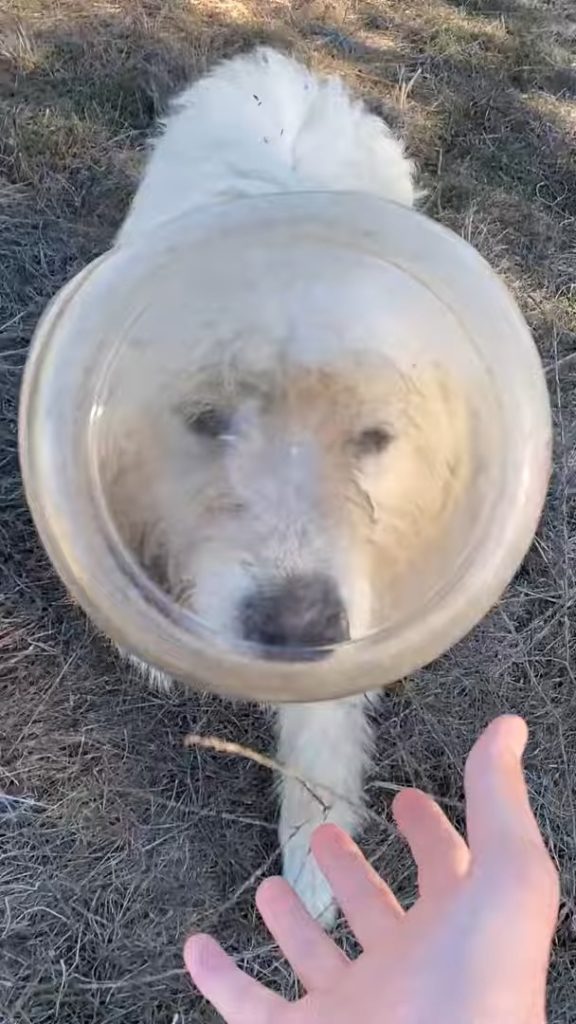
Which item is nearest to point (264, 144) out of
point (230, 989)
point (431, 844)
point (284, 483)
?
point (284, 483)

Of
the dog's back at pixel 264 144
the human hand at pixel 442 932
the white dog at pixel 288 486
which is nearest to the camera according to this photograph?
the human hand at pixel 442 932

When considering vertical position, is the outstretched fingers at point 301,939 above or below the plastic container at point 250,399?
below

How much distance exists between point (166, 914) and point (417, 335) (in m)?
1.62

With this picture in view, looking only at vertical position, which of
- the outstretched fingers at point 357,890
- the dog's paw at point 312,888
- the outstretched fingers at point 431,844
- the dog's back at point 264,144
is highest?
the dog's back at point 264,144

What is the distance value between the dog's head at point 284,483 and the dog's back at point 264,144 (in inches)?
30.0

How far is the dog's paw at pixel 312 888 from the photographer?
95.8 inches

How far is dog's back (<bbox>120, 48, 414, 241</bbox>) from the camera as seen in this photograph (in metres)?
2.36

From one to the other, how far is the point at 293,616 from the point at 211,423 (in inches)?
10.6

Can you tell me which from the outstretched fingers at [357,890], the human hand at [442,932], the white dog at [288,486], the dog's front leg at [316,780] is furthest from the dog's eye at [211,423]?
the dog's front leg at [316,780]

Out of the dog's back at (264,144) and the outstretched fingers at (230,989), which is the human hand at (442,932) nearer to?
the outstretched fingers at (230,989)

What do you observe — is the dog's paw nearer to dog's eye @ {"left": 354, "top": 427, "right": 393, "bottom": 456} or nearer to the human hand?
the human hand

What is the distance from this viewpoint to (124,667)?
106 inches

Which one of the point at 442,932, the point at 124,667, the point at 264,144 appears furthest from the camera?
the point at 124,667

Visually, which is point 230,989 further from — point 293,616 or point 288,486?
point 288,486
